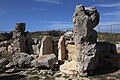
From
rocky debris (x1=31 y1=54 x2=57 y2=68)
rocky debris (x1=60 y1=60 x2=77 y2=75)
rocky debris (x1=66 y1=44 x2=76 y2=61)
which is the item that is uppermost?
rocky debris (x1=66 y1=44 x2=76 y2=61)

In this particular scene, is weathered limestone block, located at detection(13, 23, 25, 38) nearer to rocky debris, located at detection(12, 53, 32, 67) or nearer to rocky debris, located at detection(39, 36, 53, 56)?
rocky debris, located at detection(39, 36, 53, 56)

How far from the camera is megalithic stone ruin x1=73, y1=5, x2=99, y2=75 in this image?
22.2m

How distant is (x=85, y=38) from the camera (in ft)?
74.3

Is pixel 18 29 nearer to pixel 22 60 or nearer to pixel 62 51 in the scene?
pixel 22 60

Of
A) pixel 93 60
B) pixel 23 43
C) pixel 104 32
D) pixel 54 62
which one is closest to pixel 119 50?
pixel 93 60

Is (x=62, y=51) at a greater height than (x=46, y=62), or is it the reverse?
(x=62, y=51)

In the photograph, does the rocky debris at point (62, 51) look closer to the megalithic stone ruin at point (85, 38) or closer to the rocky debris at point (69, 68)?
the rocky debris at point (69, 68)

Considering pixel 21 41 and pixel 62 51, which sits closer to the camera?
pixel 62 51

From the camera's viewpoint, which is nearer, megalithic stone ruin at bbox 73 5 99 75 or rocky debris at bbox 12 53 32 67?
megalithic stone ruin at bbox 73 5 99 75

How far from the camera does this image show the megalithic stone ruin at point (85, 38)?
22.2 metres

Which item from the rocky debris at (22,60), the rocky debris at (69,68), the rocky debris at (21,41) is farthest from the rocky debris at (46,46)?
the rocky debris at (21,41)

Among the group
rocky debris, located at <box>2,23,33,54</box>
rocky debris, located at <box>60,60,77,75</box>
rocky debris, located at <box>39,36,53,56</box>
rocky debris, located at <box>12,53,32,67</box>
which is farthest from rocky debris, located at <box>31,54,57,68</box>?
rocky debris, located at <box>2,23,33,54</box>

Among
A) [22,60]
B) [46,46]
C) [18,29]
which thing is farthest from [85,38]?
[18,29]

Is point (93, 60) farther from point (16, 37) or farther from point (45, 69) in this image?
point (16, 37)
